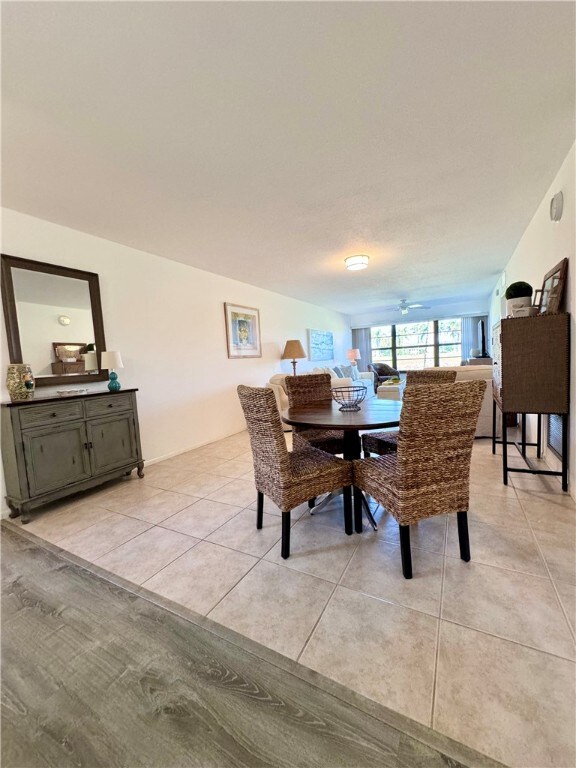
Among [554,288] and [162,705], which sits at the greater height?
[554,288]

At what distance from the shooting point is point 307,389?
2.76 m

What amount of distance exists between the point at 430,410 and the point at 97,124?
7.18ft

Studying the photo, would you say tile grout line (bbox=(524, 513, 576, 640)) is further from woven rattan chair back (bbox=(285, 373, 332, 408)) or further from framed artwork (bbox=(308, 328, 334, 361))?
framed artwork (bbox=(308, 328, 334, 361))

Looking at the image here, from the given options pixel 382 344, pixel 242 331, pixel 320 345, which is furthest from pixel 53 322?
pixel 382 344

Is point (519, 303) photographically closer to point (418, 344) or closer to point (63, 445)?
point (63, 445)

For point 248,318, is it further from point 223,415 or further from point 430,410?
point 430,410

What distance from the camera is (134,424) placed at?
3.01 meters

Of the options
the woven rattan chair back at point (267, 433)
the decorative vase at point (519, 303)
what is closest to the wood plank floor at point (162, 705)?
the woven rattan chair back at point (267, 433)

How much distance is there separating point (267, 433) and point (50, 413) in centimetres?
185

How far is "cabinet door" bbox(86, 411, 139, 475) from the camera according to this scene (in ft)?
8.74

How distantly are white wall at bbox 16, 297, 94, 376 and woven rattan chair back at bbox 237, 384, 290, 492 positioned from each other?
1.94 meters

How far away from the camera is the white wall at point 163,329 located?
2789mm

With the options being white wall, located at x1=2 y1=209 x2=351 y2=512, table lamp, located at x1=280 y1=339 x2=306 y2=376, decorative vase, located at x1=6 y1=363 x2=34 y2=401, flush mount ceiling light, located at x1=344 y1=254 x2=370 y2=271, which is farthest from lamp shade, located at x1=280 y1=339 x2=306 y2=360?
decorative vase, located at x1=6 y1=363 x2=34 y2=401

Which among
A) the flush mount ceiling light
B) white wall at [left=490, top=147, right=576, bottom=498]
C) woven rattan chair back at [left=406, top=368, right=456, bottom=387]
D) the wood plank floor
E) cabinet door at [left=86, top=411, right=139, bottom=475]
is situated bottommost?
the wood plank floor
